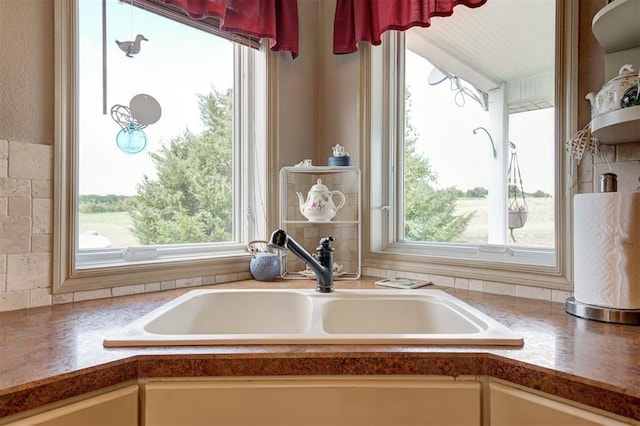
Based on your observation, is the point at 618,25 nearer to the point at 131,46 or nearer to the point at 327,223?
the point at 327,223

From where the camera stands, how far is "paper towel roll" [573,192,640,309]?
0.93 m

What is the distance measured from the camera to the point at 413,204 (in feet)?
5.78

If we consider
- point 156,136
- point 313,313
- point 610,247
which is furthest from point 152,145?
point 610,247

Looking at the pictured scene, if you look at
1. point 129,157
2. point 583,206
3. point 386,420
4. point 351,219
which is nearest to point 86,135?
point 129,157

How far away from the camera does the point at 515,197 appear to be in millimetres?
1460

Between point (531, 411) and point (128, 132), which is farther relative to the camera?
point (128, 132)

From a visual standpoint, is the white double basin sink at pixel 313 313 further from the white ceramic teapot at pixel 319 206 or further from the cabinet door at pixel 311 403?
the white ceramic teapot at pixel 319 206

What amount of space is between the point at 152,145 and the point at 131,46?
1.17 ft

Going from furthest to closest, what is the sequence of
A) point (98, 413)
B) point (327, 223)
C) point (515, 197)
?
1. point (327, 223)
2. point (515, 197)
3. point (98, 413)

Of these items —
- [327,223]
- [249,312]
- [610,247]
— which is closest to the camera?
[610,247]

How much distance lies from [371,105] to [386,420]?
1324 millimetres

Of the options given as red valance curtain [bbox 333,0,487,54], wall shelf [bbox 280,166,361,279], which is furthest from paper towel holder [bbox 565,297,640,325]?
red valance curtain [bbox 333,0,487,54]

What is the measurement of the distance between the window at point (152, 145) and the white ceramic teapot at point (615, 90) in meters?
1.22

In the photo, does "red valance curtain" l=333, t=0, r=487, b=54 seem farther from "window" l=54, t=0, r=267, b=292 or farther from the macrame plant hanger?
the macrame plant hanger
